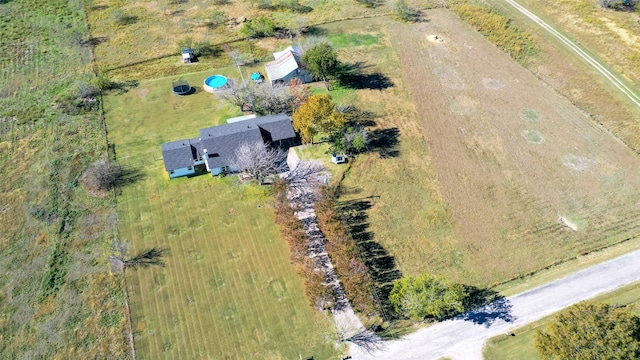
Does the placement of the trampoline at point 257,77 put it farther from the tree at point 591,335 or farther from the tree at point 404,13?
the tree at point 591,335

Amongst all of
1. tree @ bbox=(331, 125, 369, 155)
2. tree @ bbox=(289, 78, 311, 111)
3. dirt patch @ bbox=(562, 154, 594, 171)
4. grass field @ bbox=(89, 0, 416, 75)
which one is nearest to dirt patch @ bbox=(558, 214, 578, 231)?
dirt patch @ bbox=(562, 154, 594, 171)

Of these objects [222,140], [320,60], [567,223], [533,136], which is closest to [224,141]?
[222,140]

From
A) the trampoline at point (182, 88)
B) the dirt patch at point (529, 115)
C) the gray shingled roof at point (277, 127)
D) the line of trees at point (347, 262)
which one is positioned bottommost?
the trampoline at point (182, 88)

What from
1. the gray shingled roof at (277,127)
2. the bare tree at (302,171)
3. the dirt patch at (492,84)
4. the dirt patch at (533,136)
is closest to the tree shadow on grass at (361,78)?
the dirt patch at (492,84)

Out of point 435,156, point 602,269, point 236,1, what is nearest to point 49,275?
point 435,156

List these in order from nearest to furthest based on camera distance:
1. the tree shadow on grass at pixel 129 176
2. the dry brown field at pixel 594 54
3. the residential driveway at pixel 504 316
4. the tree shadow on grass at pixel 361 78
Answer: the residential driveway at pixel 504 316
the tree shadow on grass at pixel 129 176
the dry brown field at pixel 594 54
the tree shadow on grass at pixel 361 78

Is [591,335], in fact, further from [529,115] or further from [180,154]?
[180,154]

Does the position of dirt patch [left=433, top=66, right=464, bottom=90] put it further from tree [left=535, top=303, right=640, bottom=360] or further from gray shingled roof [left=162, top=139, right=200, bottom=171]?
tree [left=535, top=303, right=640, bottom=360]
